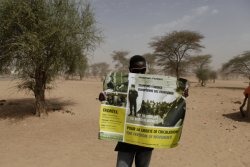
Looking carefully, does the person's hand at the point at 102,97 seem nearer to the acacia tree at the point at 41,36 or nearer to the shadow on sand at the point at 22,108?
the acacia tree at the point at 41,36

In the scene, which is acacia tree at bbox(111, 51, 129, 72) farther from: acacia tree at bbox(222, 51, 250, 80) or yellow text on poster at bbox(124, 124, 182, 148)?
yellow text on poster at bbox(124, 124, 182, 148)

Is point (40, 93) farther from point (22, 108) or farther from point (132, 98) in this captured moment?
point (132, 98)

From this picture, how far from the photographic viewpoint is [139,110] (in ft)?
9.38

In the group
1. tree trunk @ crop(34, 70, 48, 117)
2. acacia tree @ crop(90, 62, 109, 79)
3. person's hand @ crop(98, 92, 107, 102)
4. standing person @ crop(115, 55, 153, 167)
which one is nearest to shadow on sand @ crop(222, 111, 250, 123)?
tree trunk @ crop(34, 70, 48, 117)

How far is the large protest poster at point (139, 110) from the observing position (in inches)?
112

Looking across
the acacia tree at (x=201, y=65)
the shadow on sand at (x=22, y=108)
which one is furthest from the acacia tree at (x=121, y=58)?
the shadow on sand at (x=22, y=108)

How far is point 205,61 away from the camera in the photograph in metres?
46.1

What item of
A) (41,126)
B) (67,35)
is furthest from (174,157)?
(67,35)

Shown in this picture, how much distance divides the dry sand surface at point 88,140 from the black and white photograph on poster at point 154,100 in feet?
10.1

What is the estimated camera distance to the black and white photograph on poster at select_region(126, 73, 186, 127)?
286 cm

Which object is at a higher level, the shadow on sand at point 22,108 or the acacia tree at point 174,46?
the acacia tree at point 174,46

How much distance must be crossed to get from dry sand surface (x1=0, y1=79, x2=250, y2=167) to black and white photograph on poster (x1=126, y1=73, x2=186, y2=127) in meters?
3.08

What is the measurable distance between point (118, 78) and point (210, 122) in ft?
25.8

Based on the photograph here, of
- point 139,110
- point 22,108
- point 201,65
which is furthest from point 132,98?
point 201,65
